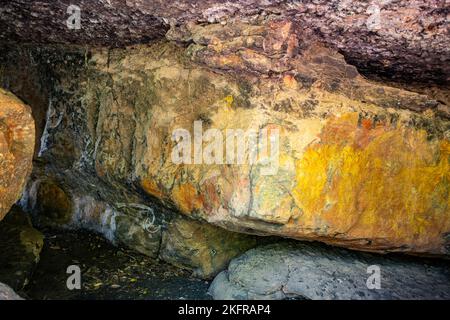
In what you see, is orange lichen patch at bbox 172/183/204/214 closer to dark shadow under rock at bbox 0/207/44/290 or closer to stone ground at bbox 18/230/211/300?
stone ground at bbox 18/230/211/300

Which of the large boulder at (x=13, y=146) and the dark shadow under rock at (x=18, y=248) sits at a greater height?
the large boulder at (x=13, y=146)

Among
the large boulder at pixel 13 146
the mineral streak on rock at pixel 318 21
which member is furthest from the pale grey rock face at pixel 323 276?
the large boulder at pixel 13 146

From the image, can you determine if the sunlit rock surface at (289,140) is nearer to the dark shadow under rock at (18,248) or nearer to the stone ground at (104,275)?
the stone ground at (104,275)

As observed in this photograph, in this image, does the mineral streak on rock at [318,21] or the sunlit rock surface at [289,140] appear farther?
the sunlit rock surface at [289,140]

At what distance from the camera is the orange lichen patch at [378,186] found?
2.25 metres

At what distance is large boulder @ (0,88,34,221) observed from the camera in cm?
213

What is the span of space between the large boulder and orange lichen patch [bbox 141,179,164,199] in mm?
719

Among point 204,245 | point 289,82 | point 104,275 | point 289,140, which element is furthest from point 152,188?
point 289,82

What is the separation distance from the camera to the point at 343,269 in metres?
2.49

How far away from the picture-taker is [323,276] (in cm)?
239

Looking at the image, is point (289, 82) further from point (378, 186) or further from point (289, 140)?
point (378, 186)

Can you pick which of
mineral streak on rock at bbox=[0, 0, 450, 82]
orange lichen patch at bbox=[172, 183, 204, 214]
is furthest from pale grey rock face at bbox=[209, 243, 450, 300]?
mineral streak on rock at bbox=[0, 0, 450, 82]

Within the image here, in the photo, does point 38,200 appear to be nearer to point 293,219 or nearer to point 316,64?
point 293,219

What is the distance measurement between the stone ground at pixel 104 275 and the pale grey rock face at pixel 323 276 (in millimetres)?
315
